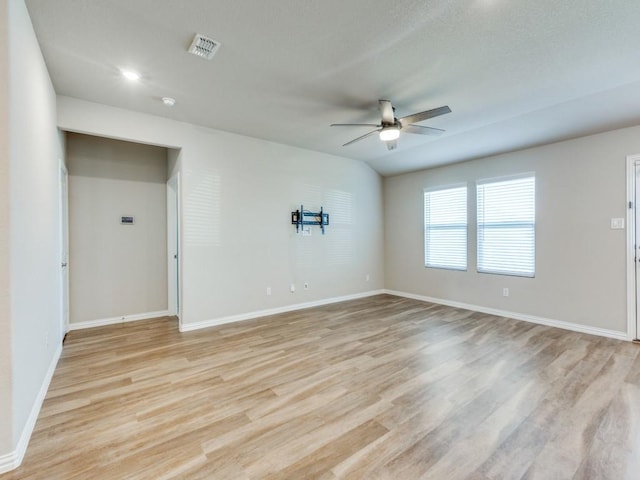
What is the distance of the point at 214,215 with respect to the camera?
4363 mm

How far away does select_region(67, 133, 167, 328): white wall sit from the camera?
167 inches

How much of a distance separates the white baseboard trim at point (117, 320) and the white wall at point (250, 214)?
3.62ft

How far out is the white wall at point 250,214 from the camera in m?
4.02

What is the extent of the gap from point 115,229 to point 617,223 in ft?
22.6

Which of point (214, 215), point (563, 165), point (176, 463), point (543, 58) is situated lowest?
point (176, 463)

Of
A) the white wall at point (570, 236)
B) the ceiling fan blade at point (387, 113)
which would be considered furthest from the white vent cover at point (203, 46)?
the white wall at point (570, 236)

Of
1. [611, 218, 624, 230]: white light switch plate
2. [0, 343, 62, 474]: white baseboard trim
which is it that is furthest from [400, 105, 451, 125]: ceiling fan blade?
[0, 343, 62, 474]: white baseboard trim

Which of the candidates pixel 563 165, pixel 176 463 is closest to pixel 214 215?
pixel 176 463

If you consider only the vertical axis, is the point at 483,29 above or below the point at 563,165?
above

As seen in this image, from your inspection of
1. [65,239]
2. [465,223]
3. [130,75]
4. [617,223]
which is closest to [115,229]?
[65,239]

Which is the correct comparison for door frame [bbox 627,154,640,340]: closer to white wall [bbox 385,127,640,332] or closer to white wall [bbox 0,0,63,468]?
white wall [bbox 385,127,640,332]

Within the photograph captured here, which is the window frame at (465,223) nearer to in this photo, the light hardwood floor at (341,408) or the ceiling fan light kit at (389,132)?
the light hardwood floor at (341,408)

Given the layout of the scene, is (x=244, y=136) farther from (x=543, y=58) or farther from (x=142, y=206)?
(x=543, y=58)

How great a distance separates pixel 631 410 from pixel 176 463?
317cm
